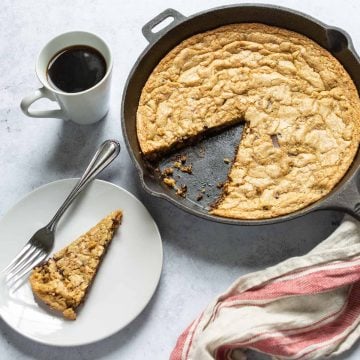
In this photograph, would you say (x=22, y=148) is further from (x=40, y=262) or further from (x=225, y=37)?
(x=225, y=37)

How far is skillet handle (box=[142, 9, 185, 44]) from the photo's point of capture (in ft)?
9.11

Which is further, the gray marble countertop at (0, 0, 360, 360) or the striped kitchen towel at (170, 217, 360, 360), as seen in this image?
the gray marble countertop at (0, 0, 360, 360)

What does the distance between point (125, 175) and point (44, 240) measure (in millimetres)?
405

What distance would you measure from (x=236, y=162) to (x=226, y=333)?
2.16 feet

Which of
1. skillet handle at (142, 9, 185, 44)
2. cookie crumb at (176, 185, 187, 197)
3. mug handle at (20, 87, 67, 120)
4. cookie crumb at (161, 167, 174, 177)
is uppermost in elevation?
skillet handle at (142, 9, 185, 44)

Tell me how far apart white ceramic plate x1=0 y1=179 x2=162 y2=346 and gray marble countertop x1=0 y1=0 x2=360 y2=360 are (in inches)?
3.1

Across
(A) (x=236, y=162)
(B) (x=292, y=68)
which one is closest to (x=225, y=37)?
(B) (x=292, y=68)

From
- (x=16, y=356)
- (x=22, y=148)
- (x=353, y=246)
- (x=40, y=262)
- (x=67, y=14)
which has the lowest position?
(x=16, y=356)

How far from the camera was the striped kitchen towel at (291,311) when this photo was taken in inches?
97.0

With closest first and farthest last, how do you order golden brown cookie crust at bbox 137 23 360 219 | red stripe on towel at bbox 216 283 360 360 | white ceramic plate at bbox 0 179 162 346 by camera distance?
red stripe on towel at bbox 216 283 360 360, white ceramic plate at bbox 0 179 162 346, golden brown cookie crust at bbox 137 23 360 219

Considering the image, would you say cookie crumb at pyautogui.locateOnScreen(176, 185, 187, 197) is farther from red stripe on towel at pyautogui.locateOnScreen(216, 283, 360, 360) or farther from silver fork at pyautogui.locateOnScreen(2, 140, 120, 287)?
red stripe on towel at pyautogui.locateOnScreen(216, 283, 360, 360)

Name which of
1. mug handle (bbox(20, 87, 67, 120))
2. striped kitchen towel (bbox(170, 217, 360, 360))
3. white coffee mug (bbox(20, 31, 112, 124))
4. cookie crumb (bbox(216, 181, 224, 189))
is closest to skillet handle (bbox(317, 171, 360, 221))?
striped kitchen towel (bbox(170, 217, 360, 360))

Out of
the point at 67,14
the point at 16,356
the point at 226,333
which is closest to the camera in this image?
the point at 226,333

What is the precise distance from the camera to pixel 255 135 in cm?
278
